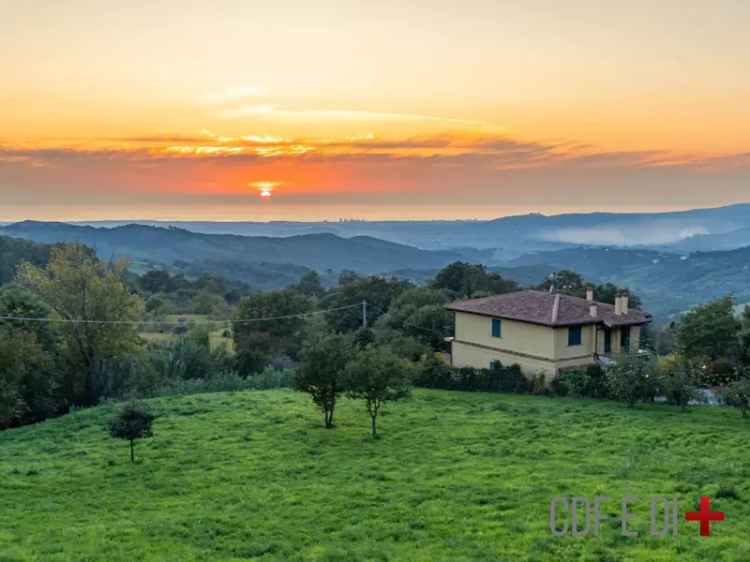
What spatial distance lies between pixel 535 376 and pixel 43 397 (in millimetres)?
28008

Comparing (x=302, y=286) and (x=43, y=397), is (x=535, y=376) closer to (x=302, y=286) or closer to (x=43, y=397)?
(x=43, y=397)

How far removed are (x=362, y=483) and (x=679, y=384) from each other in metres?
19.2

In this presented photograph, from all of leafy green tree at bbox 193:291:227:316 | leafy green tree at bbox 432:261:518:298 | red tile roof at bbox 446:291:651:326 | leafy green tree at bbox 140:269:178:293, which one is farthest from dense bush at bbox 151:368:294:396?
leafy green tree at bbox 140:269:178:293

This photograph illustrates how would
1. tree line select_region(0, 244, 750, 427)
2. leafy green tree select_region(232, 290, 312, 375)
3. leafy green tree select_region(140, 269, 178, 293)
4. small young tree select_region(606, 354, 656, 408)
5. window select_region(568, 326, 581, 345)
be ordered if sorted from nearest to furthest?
small young tree select_region(606, 354, 656, 408) → tree line select_region(0, 244, 750, 427) → window select_region(568, 326, 581, 345) → leafy green tree select_region(232, 290, 312, 375) → leafy green tree select_region(140, 269, 178, 293)

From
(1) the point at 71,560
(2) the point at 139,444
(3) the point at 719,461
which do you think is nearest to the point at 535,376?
(3) the point at 719,461

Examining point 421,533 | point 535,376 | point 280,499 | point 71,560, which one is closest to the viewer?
point 71,560

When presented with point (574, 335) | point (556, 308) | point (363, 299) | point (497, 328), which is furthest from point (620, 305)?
point (363, 299)

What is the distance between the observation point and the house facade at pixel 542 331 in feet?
128

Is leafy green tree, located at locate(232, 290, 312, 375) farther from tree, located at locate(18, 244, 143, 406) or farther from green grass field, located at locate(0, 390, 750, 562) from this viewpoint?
green grass field, located at locate(0, 390, 750, 562)

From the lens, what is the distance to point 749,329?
34688mm

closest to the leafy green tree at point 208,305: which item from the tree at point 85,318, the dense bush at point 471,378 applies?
the tree at point 85,318

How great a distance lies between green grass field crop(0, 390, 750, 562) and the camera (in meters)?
12.8

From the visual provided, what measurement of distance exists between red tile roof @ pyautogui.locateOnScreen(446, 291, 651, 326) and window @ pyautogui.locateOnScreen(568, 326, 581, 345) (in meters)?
0.55

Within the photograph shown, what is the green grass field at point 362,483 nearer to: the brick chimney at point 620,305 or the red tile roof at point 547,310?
the red tile roof at point 547,310
